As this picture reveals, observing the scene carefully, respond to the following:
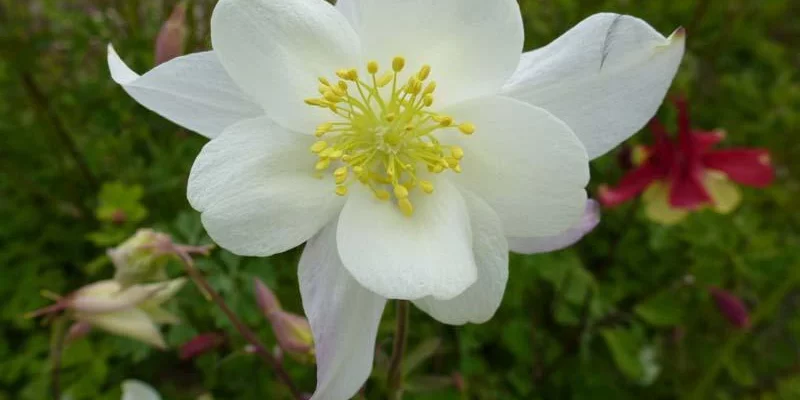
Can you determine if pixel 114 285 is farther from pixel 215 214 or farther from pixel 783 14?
pixel 783 14

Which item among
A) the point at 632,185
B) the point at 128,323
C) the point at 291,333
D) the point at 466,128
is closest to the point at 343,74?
the point at 466,128

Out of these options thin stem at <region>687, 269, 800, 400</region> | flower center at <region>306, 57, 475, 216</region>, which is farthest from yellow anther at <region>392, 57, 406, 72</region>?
thin stem at <region>687, 269, 800, 400</region>

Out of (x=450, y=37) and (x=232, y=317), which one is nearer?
(x=450, y=37)

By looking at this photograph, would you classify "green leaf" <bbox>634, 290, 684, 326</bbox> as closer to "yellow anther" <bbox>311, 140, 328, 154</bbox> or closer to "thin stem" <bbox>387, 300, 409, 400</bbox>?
"thin stem" <bbox>387, 300, 409, 400</bbox>

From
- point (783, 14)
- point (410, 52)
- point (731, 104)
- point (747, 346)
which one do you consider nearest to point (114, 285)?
point (410, 52)

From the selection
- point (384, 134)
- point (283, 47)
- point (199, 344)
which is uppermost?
point (283, 47)

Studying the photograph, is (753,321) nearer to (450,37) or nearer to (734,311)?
(734,311)
